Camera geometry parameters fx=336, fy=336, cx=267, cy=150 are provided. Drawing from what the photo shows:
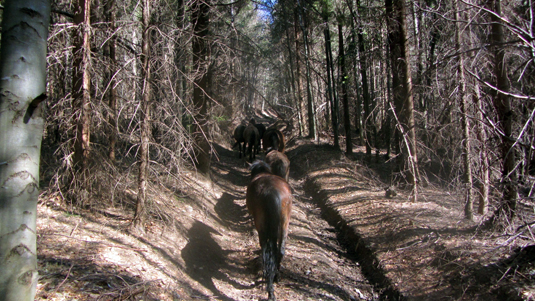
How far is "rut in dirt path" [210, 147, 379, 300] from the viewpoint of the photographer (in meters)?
5.52

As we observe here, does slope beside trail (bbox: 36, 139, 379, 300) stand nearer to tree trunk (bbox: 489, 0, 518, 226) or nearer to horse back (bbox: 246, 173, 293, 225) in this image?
horse back (bbox: 246, 173, 293, 225)

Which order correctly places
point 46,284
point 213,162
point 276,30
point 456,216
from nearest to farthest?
point 46,284 < point 456,216 < point 213,162 < point 276,30

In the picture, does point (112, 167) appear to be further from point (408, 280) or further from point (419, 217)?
point (419, 217)

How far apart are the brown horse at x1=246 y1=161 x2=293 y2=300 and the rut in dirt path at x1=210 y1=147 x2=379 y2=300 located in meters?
0.48

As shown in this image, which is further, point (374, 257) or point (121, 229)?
point (374, 257)

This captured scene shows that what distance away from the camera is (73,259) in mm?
4230

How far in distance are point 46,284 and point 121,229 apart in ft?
6.43

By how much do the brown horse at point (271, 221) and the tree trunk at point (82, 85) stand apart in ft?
9.71

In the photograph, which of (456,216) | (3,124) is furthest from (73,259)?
(456,216)

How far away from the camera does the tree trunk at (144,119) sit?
5.49 m

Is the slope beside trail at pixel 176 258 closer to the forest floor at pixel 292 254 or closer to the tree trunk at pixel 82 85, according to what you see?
the forest floor at pixel 292 254

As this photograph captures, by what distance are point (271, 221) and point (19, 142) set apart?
13.0ft

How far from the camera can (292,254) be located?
6637 millimetres

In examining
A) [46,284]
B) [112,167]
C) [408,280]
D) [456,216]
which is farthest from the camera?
[456,216]
